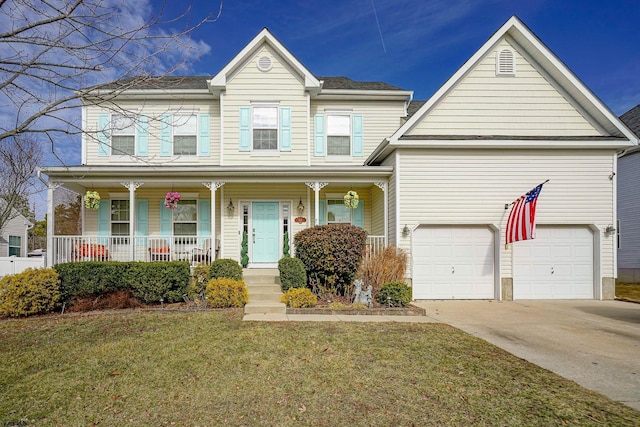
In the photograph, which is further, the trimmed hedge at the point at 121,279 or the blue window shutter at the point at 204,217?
the blue window shutter at the point at 204,217

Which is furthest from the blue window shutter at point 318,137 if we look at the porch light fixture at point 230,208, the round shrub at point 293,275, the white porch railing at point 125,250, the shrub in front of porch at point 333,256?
the round shrub at point 293,275

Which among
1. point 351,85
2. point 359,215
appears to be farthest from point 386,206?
point 351,85

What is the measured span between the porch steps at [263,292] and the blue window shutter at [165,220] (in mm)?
3816

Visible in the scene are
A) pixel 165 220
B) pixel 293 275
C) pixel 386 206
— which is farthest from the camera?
pixel 165 220

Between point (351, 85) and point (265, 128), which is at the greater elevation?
point (351, 85)

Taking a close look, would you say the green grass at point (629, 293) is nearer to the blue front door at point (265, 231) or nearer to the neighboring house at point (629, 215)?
the neighboring house at point (629, 215)

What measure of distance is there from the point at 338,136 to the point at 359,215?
302 centimetres

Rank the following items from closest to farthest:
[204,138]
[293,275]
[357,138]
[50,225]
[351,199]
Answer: [293,275] < [50,225] < [351,199] < [204,138] < [357,138]

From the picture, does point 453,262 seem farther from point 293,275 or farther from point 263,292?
point 263,292

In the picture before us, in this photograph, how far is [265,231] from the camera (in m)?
12.4

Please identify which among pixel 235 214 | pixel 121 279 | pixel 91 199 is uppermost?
pixel 91 199

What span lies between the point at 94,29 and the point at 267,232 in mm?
8555

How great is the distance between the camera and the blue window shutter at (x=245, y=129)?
40.4ft

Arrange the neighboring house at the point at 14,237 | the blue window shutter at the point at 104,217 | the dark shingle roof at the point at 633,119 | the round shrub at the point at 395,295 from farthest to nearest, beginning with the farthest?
the neighboring house at the point at 14,237 → the dark shingle roof at the point at 633,119 → the blue window shutter at the point at 104,217 → the round shrub at the point at 395,295
